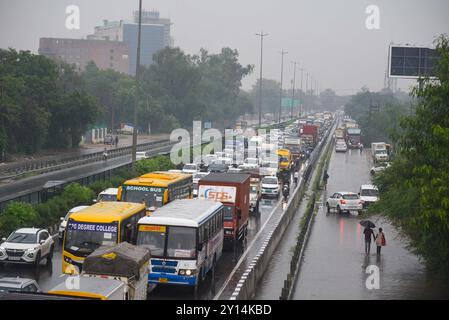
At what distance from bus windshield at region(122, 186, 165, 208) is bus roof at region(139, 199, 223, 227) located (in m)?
3.61

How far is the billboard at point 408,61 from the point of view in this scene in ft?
147

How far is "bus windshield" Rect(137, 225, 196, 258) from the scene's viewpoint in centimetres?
1866

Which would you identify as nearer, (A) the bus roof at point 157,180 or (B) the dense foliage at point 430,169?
(B) the dense foliage at point 430,169

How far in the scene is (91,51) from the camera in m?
195

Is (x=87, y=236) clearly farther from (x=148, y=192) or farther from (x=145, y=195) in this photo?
(x=148, y=192)

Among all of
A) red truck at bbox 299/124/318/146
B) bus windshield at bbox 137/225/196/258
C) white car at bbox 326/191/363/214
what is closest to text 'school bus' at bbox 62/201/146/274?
bus windshield at bbox 137/225/196/258

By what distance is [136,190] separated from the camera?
2605cm

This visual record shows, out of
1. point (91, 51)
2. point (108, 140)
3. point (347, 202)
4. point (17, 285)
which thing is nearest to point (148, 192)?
point (17, 285)

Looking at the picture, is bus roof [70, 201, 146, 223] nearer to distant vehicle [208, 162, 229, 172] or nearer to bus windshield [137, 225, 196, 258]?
bus windshield [137, 225, 196, 258]

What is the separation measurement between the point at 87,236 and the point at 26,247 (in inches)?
123

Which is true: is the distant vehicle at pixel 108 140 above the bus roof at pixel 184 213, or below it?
below

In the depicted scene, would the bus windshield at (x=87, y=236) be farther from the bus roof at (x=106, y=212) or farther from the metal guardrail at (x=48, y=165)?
the metal guardrail at (x=48, y=165)

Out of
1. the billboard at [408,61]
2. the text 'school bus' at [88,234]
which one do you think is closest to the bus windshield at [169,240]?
the text 'school bus' at [88,234]

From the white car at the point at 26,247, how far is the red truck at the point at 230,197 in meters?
6.11
